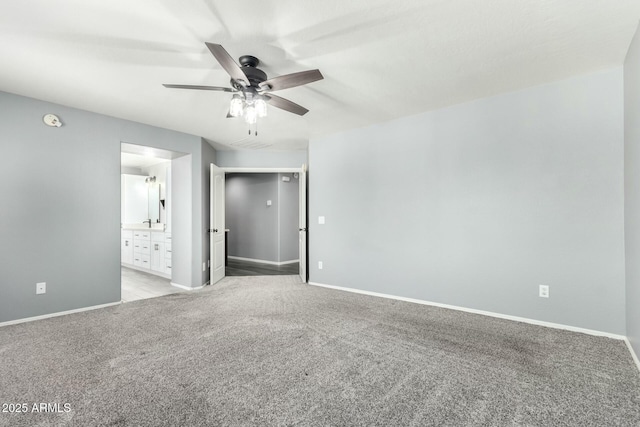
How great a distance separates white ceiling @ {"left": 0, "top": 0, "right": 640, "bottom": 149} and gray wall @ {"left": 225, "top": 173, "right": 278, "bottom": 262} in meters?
3.96

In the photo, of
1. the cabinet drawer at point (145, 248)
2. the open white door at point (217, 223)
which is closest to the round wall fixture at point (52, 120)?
the open white door at point (217, 223)

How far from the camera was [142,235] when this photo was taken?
612 cm

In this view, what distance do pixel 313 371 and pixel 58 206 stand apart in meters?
3.48

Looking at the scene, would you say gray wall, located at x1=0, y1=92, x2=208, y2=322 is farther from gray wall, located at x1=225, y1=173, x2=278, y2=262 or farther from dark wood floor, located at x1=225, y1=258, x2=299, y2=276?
gray wall, located at x1=225, y1=173, x2=278, y2=262

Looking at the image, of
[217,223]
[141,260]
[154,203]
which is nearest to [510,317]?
[217,223]

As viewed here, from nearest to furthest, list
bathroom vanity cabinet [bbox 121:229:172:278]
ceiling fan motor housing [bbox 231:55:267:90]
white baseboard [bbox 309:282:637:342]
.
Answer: ceiling fan motor housing [bbox 231:55:267:90], white baseboard [bbox 309:282:637:342], bathroom vanity cabinet [bbox 121:229:172:278]

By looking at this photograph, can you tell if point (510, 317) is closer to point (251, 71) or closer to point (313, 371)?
point (313, 371)

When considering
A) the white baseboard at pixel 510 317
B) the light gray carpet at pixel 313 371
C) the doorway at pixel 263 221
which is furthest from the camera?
the doorway at pixel 263 221

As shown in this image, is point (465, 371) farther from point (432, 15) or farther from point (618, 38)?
point (618, 38)

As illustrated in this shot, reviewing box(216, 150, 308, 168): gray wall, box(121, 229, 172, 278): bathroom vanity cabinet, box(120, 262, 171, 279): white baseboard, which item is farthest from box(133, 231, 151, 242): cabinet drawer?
box(216, 150, 308, 168): gray wall

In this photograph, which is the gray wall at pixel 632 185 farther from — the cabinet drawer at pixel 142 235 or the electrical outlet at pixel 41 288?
the cabinet drawer at pixel 142 235

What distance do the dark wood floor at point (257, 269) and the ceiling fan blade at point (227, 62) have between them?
4265mm

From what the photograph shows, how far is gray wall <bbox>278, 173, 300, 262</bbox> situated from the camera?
7.04m

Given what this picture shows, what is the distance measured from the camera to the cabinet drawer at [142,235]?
594cm
